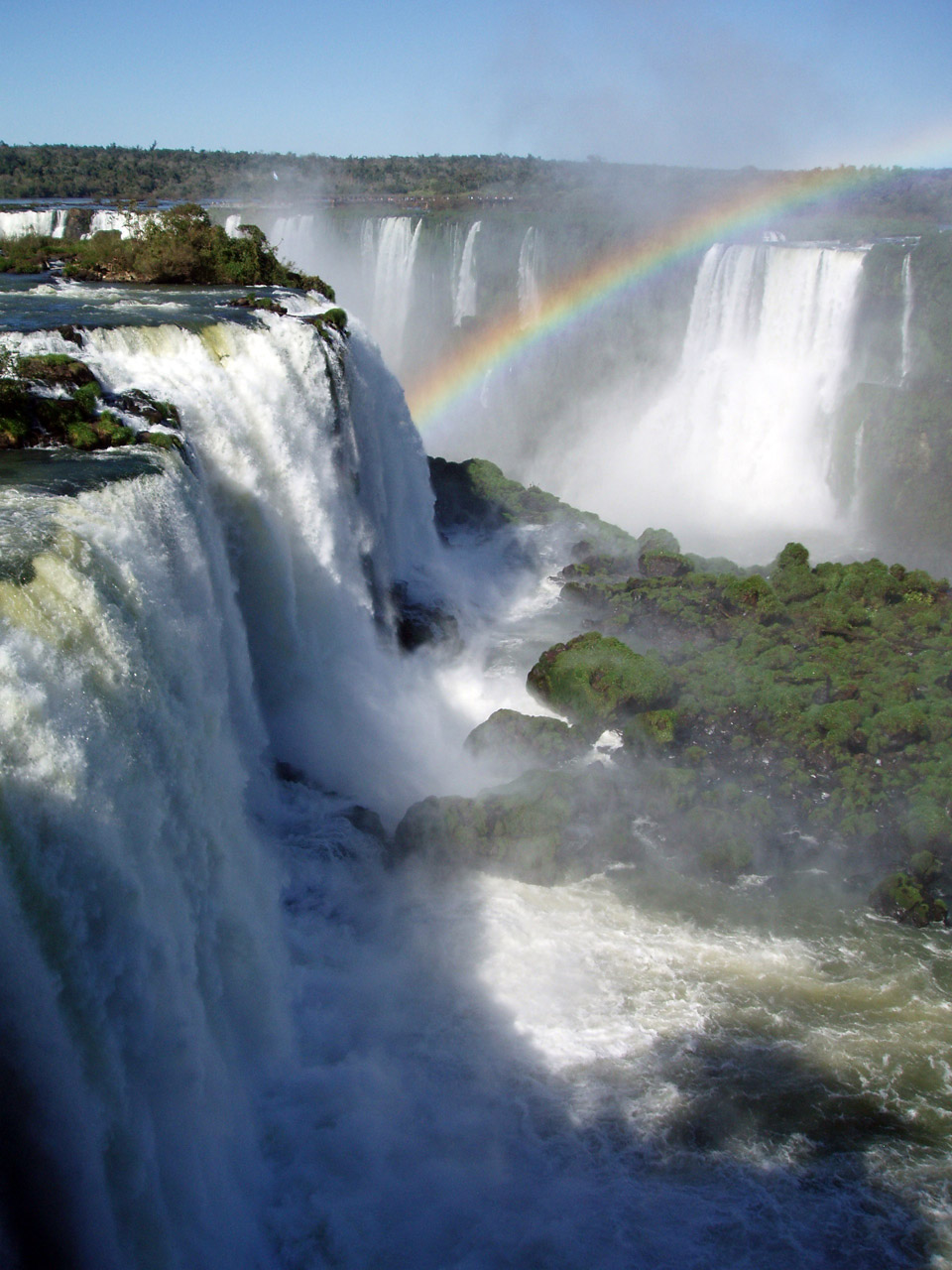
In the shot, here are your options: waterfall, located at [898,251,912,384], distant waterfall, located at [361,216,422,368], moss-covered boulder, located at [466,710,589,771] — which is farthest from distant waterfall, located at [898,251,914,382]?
distant waterfall, located at [361,216,422,368]

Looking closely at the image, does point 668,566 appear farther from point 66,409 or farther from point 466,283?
point 466,283

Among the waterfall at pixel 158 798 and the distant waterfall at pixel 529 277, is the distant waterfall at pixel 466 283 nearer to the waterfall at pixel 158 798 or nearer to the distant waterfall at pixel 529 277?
the distant waterfall at pixel 529 277

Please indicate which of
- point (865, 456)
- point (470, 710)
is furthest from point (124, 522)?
point (865, 456)

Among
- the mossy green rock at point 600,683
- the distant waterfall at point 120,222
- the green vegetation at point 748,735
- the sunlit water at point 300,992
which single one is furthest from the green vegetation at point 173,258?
the mossy green rock at point 600,683

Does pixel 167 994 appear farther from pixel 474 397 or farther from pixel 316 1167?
pixel 474 397

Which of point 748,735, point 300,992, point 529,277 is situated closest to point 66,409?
point 300,992

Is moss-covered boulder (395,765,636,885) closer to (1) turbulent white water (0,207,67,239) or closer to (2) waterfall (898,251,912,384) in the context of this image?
(2) waterfall (898,251,912,384)

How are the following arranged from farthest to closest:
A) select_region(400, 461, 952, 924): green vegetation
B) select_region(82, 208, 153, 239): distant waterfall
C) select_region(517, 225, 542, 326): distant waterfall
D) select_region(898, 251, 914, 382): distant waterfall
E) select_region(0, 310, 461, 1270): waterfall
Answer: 1. select_region(517, 225, 542, 326): distant waterfall
2. select_region(898, 251, 914, 382): distant waterfall
3. select_region(82, 208, 153, 239): distant waterfall
4. select_region(400, 461, 952, 924): green vegetation
5. select_region(0, 310, 461, 1270): waterfall

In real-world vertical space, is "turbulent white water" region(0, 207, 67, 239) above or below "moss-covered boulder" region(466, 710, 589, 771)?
above
